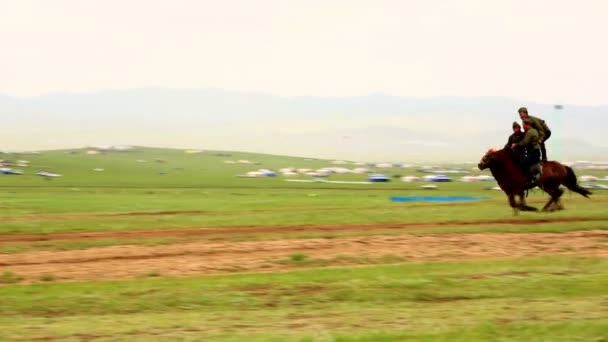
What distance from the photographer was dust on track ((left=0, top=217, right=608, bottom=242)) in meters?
24.0

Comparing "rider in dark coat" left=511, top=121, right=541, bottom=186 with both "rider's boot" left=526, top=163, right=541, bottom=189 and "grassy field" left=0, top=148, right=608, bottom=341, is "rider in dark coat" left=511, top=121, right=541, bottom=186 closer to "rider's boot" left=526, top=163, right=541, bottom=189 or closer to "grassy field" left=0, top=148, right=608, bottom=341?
"rider's boot" left=526, top=163, right=541, bottom=189

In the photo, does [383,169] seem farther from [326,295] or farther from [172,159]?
[326,295]

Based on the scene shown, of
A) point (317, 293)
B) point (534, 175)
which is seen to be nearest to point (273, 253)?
point (317, 293)

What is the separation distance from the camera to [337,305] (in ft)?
44.2

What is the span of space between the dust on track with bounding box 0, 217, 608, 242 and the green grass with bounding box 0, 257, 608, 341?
808cm

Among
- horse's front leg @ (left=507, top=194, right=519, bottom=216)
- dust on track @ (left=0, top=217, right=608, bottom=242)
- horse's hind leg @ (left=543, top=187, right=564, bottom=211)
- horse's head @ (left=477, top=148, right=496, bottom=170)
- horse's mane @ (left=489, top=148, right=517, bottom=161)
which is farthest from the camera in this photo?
horse's hind leg @ (left=543, top=187, right=564, bottom=211)

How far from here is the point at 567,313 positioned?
12453 millimetres

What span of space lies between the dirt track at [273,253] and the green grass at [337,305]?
153 centimetres

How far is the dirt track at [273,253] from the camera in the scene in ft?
58.1

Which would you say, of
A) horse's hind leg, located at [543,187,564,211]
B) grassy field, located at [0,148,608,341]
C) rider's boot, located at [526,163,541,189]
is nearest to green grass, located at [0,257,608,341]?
grassy field, located at [0,148,608,341]

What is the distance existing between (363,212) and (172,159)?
160156mm

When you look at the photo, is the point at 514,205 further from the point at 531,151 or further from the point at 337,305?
the point at 337,305

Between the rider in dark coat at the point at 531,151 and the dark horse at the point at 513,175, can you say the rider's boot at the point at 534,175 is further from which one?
the dark horse at the point at 513,175

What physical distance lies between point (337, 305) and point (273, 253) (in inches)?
259
